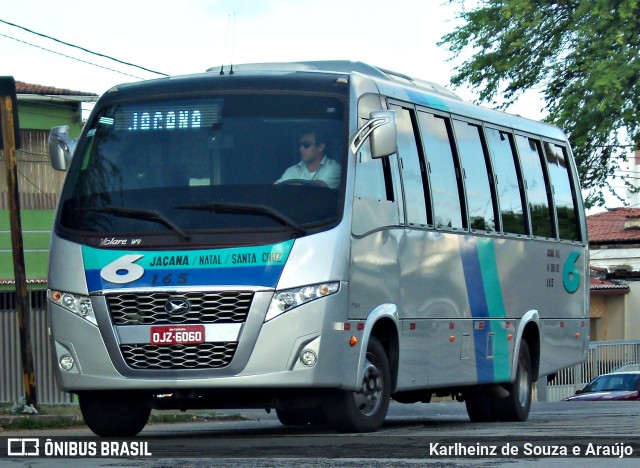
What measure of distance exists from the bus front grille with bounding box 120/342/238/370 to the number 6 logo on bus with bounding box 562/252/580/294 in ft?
23.3

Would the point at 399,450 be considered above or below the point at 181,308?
below

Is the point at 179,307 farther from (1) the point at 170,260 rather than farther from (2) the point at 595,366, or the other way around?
(2) the point at 595,366

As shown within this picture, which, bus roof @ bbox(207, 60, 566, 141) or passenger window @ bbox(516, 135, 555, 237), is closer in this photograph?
bus roof @ bbox(207, 60, 566, 141)

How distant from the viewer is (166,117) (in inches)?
475

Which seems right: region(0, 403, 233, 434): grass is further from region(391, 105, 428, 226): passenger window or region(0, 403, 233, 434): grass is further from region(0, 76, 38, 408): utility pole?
region(391, 105, 428, 226): passenger window

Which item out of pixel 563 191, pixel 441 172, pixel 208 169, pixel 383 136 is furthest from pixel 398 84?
pixel 563 191

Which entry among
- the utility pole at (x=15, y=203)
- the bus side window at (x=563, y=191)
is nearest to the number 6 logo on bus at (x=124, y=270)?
the utility pole at (x=15, y=203)

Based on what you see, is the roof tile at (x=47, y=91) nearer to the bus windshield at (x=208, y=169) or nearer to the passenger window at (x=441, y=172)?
the passenger window at (x=441, y=172)

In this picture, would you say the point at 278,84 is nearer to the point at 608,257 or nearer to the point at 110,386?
the point at 110,386

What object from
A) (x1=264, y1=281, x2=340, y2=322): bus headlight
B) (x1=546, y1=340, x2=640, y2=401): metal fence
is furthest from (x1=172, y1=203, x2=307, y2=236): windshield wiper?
(x1=546, y1=340, x2=640, y2=401): metal fence

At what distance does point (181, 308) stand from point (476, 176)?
181 inches

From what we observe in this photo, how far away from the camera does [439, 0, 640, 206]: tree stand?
106ft

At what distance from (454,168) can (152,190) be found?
12.1 ft

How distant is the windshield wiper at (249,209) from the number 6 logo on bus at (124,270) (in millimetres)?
533
